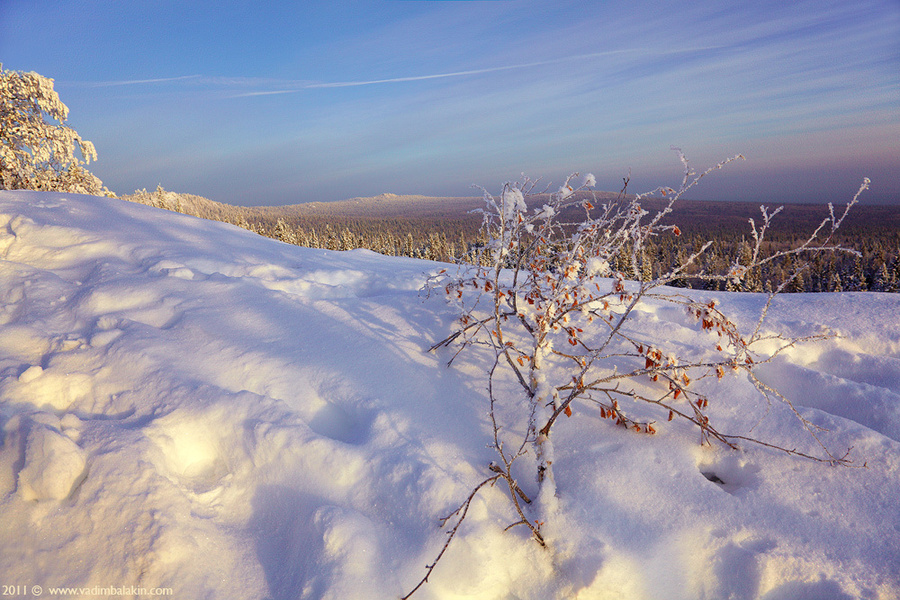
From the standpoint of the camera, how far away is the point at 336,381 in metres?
3.93

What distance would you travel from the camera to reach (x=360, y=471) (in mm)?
3168

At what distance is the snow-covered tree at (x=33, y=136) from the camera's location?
13.5 meters

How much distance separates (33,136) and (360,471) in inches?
714

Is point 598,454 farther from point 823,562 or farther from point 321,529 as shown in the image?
point 321,529

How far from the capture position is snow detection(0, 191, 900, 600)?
2617 millimetres

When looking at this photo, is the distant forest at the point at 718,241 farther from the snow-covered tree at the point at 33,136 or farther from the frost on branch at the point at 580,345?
the snow-covered tree at the point at 33,136

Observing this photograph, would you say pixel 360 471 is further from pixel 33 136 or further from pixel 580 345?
pixel 33 136

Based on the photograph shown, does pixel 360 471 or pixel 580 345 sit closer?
pixel 360 471

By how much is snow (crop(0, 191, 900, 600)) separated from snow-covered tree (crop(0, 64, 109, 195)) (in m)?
13.4

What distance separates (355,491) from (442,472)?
2.12 feet

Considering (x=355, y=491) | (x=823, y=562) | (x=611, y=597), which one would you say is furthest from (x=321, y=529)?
(x=823, y=562)

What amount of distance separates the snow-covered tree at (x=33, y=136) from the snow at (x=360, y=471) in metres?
13.4

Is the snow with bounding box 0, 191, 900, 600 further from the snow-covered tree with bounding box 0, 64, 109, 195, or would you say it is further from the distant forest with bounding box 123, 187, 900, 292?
the snow-covered tree with bounding box 0, 64, 109, 195

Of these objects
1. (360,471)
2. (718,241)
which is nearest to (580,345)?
(360,471)
